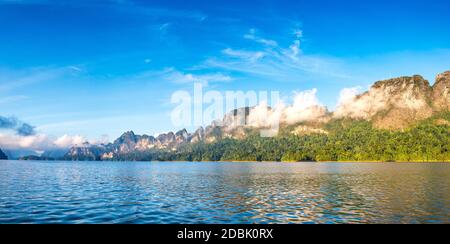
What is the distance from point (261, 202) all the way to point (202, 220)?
1808cm

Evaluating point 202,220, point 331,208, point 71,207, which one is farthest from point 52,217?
point 331,208

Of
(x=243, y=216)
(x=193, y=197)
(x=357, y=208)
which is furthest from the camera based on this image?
(x=193, y=197)

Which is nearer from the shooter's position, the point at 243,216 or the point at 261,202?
the point at 243,216

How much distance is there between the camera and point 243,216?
44.5 m
